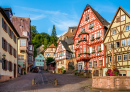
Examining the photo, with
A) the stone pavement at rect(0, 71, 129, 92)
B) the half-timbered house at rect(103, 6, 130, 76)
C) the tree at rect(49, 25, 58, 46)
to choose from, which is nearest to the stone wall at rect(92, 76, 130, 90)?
the stone pavement at rect(0, 71, 129, 92)

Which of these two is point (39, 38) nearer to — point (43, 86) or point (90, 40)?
point (90, 40)

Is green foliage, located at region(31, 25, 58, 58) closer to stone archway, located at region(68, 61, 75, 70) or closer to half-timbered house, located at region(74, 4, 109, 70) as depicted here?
stone archway, located at region(68, 61, 75, 70)

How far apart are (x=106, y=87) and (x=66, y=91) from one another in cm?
428

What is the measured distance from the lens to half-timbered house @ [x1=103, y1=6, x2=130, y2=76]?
30.3 meters

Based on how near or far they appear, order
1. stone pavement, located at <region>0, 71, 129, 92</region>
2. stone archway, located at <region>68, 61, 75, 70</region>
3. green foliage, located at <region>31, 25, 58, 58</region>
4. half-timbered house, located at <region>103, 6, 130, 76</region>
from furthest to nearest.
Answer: green foliage, located at <region>31, 25, 58, 58</region> → stone archway, located at <region>68, 61, 75, 70</region> → half-timbered house, located at <region>103, 6, 130, 76</region> → stone pavement, located at <region>0, 71, 129, 92</region>

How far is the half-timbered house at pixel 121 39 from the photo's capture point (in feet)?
99.3

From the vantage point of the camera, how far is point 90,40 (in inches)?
1539

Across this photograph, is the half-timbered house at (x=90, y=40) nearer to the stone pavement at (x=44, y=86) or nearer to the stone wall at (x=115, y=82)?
the stone pavement at (x=44, y=86)

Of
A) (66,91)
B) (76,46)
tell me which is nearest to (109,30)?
(76,46)

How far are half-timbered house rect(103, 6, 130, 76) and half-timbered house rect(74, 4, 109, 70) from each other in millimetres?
2493

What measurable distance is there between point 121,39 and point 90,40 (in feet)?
28.6

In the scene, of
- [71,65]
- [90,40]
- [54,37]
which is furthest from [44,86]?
[54,37]

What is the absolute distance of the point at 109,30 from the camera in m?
34.2

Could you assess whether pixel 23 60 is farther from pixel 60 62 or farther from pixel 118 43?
pixel 118 43
